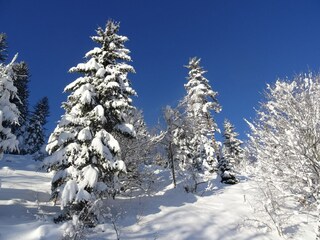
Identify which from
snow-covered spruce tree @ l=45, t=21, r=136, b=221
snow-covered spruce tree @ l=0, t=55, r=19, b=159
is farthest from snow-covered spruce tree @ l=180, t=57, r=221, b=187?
snow-covered spruce tree @ l=0, t=55, r=19, b=159

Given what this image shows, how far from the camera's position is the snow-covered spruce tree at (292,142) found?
1007cm

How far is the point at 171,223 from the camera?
15594mm

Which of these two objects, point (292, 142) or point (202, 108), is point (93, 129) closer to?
point (292, 142)

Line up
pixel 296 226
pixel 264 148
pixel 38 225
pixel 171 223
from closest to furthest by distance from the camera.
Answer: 1. pixel 264 148
2. pixel 38 225
3. pixel 171 223
4. pixel 296 226

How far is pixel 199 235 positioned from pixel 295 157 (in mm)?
6220

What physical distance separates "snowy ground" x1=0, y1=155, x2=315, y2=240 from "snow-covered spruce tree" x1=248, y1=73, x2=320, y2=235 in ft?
17.0

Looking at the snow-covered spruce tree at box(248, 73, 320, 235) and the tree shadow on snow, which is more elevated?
the snow-covered spruce tree at box(248, 73, 320, 235)

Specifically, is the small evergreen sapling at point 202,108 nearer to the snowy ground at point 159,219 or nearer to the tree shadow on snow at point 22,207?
the snowy ground at point 159,219

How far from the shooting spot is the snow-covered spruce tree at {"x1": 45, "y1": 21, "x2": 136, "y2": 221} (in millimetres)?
14609

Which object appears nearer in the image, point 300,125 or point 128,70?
point 300,125

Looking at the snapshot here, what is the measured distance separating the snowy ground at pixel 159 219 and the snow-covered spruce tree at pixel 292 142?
17.0ft

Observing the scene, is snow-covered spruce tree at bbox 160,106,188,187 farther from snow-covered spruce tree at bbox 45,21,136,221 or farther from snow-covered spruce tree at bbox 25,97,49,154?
snow-covered spruce tree at bbox 25,97,49,154

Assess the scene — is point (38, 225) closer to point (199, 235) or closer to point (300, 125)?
point (199, 235)

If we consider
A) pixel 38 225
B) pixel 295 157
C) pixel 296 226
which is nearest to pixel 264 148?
pixel 295 157
